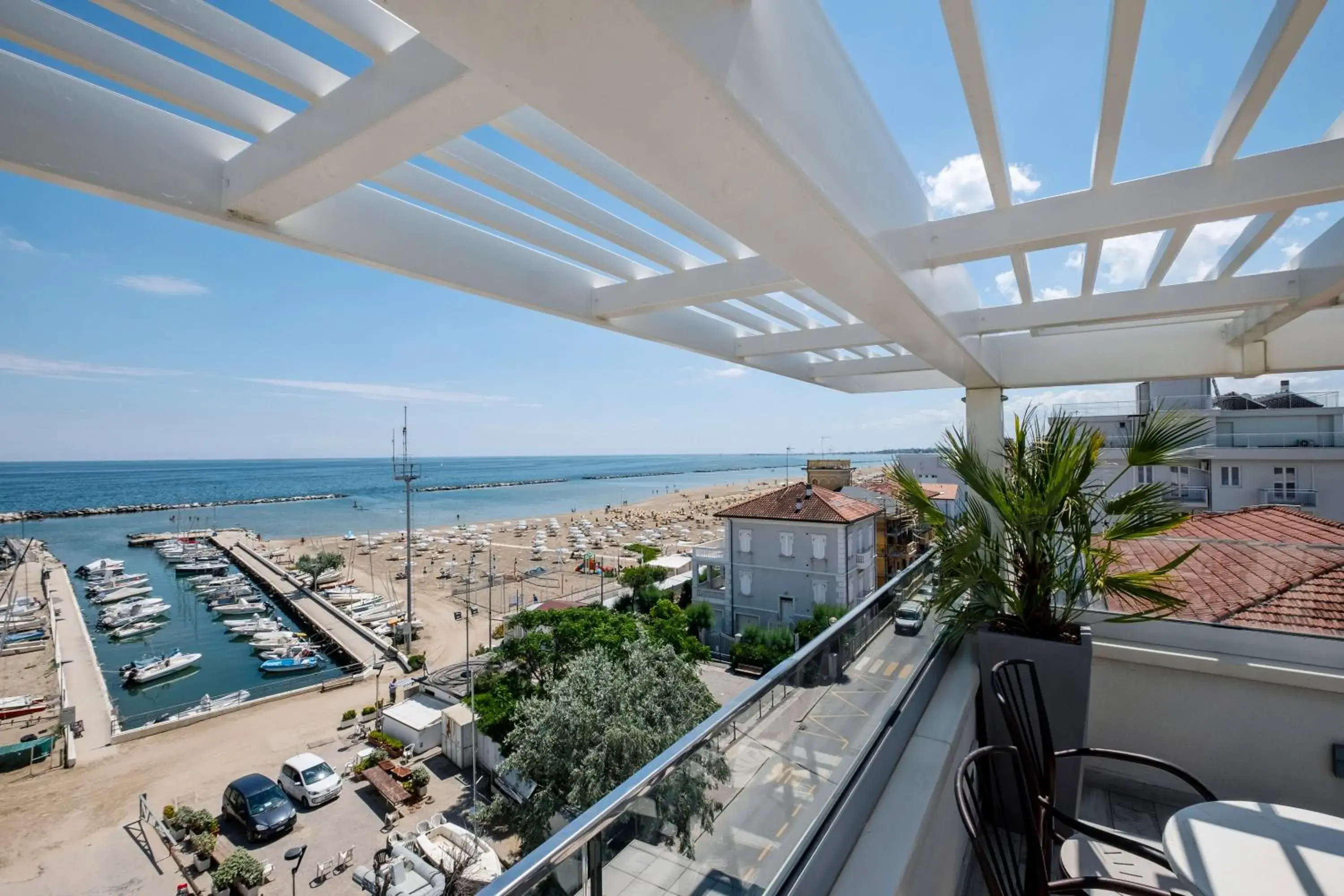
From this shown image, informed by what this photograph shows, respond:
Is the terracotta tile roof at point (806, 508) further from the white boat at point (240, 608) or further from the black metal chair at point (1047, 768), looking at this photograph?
the white boat at point (240, 608)

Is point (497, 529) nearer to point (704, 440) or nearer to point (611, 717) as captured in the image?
point (611, 717)

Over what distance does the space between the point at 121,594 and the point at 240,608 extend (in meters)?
5.61

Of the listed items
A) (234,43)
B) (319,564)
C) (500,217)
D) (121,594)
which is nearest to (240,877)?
(500,217)

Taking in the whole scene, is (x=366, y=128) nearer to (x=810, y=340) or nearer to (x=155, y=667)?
(x=810, y=340)

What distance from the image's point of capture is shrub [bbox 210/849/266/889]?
7.70 meters

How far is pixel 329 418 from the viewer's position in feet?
137

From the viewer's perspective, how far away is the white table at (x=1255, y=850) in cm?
130

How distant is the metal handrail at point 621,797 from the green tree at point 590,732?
6.33 metres

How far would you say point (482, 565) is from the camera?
94.2ft

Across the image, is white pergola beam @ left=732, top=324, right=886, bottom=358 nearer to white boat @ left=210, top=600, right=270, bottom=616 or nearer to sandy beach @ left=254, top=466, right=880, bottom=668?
sandy beach @ left=254, top=466, right=880, bottom=668

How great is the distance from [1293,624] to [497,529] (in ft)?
131

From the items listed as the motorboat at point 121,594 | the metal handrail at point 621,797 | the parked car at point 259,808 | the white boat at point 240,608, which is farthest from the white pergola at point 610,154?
Result: the motorboat at point 121,594

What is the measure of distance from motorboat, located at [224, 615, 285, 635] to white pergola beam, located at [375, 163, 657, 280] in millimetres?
22386

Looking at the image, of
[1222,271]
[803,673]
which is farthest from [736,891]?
[1222,271]
